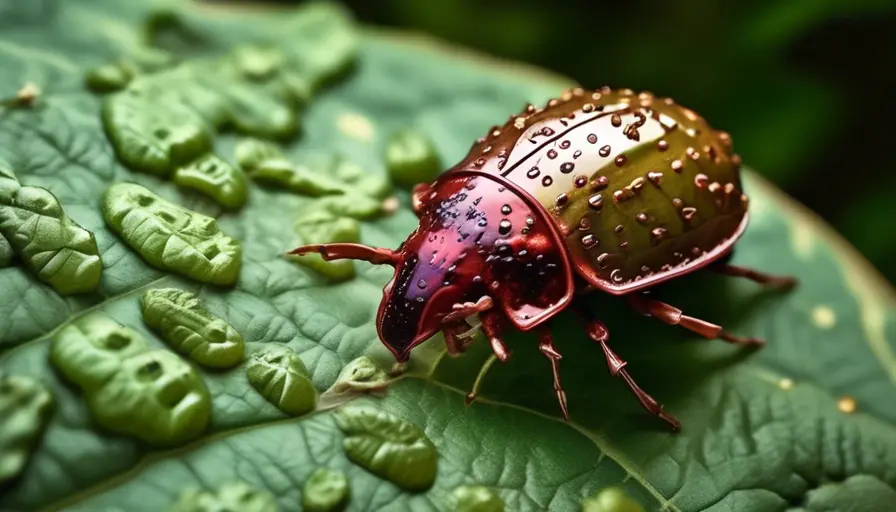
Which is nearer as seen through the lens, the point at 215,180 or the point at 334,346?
the point at 334,346

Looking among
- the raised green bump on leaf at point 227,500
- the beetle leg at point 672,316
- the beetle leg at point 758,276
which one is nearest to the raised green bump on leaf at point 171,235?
the raised green bump on leaf at point 227,500

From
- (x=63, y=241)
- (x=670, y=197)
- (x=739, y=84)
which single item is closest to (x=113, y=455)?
(x=63, y=241)

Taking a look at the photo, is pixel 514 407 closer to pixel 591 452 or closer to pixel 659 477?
pixel 591 452

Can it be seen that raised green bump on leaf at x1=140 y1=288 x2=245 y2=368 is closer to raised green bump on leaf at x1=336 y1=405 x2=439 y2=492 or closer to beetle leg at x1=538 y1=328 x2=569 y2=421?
raised green bump on leaf at x1=336 y1=405 x2=439 y2=492

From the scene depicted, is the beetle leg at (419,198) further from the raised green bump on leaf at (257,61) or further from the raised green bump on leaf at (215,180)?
the raised green bump on leaf at (257,61)

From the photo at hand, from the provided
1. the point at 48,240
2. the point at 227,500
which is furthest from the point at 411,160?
the point at 227,500

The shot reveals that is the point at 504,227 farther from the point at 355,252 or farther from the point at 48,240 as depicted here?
the point at 48,240


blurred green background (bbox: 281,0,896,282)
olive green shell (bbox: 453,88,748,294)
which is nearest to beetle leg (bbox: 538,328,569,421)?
olive green shell (bbox: 453,88,748,294)
